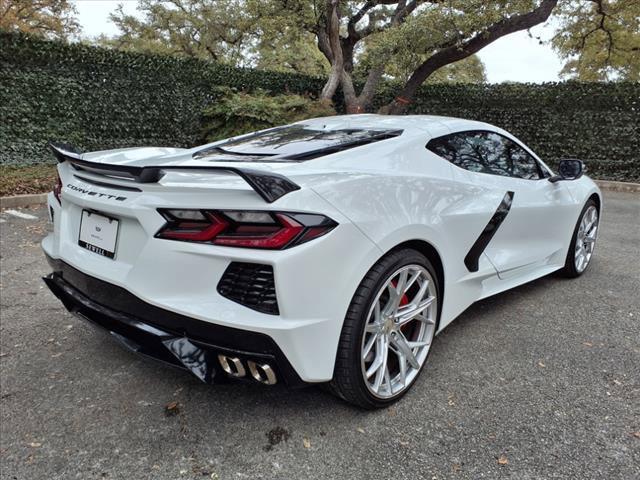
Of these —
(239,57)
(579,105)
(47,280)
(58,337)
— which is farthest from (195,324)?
(239,57)

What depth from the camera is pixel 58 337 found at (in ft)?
9.15

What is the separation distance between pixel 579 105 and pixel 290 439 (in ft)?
37.2

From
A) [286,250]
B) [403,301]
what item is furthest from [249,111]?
[286,250]

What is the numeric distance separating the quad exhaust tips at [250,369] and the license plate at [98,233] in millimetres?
674

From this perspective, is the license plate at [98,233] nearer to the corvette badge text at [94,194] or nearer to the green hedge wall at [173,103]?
the corvette badge text at [94,194]

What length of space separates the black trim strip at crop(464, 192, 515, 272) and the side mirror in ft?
2.94

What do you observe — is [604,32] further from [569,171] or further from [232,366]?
Answer: [232,366]

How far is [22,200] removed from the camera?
6492mm

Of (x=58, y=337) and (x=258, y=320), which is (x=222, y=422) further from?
(x=58, y=337)

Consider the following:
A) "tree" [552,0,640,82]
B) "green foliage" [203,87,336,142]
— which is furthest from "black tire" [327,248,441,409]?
"tree" [552,0,640,82]

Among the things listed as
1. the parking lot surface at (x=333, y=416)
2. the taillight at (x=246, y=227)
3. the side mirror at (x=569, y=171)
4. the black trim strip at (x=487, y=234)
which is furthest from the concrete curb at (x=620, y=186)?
the taillight at (x=246, y=227)

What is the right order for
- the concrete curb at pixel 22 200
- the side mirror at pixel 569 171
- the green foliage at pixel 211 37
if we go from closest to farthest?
the side mirror at pixel 569 171
the concrete curb at pixel 22 200
the green foliage at pixel 211 37

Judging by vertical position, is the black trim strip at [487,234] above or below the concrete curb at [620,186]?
above

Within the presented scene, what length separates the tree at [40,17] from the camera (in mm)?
16641
